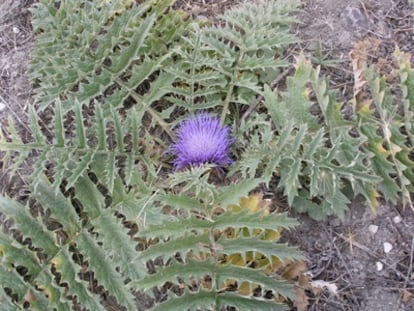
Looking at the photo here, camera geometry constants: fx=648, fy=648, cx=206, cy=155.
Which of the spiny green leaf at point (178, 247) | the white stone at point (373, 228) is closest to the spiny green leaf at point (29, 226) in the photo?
the spiny green leaf at point (178, 247)

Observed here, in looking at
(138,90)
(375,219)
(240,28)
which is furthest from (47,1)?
(375,219)

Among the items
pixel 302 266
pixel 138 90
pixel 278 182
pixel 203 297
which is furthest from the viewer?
pixel 138 90

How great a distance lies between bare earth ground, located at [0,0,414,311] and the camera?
2500mm

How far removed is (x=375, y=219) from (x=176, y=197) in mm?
858

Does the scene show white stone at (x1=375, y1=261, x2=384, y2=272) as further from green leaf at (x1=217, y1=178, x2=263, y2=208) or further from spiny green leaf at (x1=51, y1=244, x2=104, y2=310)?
spiny green leaf at (x1=51, y1=244, x2=104, y2=310)

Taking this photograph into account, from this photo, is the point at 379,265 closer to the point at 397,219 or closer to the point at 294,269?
the point at 397,219

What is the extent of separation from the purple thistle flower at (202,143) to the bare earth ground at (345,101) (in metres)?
0.44

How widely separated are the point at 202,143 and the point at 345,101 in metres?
0.67

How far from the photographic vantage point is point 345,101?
2793 mm

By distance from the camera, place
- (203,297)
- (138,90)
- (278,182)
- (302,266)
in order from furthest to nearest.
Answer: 1. (138,90)
2. (278,182)
3. (302,266)
4. (203,297)

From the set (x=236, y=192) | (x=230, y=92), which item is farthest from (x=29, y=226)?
(x=230, y=92)

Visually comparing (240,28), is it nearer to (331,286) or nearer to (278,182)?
(278,182)

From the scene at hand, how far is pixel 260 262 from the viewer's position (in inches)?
97.0

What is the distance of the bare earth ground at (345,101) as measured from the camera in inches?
98.4
